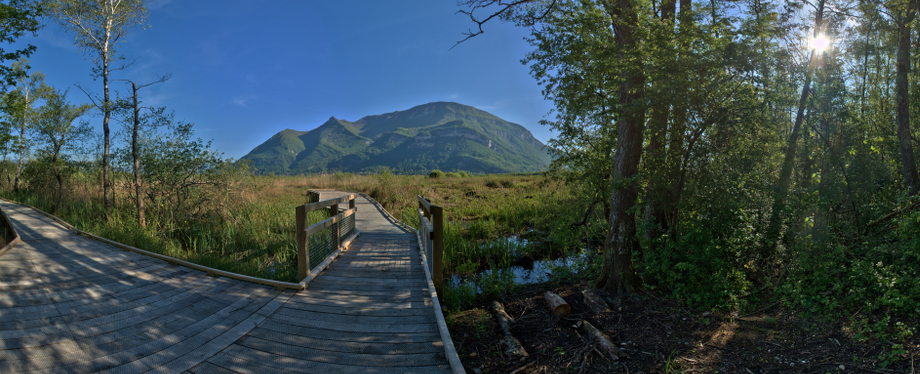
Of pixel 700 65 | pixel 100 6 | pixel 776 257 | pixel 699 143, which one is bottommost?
pixel 776 257

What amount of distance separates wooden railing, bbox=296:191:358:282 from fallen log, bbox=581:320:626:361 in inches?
153

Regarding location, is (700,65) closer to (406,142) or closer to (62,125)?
(62,125)

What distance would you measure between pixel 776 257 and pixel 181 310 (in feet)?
25.5

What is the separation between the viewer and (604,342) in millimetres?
3908

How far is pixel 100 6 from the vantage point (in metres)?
10.2

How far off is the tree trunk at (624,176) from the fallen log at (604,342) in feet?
4.19

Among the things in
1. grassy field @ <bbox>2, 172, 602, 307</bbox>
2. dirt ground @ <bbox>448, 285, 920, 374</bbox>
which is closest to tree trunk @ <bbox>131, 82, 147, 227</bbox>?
grassy field @ <bbox>2, 172, 602, 307</bbox>

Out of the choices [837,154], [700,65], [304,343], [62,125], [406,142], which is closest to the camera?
[304,343]

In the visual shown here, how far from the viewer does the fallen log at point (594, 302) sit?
190 inches

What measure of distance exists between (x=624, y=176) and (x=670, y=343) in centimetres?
228

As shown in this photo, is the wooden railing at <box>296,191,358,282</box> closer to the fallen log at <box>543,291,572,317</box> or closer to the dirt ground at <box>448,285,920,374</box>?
the dirt ground at <box>448,285,920,374</box>

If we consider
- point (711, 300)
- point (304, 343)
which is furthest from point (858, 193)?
point (304, 343)

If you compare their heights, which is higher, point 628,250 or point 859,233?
point 859,233

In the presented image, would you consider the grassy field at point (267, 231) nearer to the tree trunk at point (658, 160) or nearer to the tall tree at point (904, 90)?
the tree trunk at point (658, 160)
